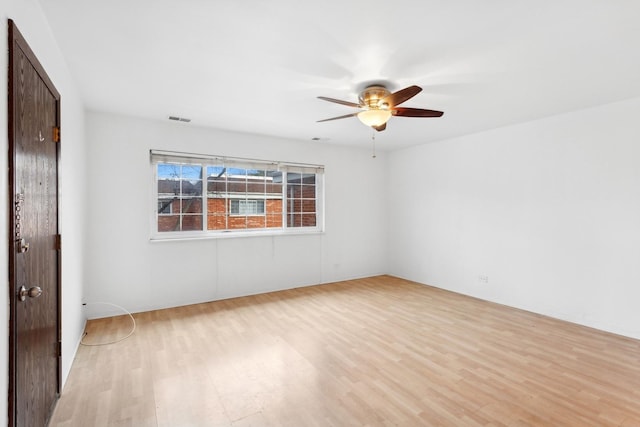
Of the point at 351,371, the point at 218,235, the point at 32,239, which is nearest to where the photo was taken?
the point at 32,239

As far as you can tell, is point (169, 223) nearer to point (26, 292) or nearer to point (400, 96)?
point (26, 292)

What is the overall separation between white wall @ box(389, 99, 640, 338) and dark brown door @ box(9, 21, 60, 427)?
16.1ft

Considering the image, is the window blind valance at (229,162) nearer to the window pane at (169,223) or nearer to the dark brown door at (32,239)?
the window pane at (169,223)

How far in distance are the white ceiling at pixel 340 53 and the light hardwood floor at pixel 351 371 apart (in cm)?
248

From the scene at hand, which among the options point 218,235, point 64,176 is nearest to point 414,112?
point 64,176

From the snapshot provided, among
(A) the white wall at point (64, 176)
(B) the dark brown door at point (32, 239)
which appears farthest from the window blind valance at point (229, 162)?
(B) the dark brown door at point (32, 239)

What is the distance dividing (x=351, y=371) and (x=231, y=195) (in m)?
3.13

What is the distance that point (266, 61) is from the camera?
246cm

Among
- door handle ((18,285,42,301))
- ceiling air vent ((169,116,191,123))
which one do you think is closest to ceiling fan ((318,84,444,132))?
ceiling air vent ((169,116,191,123))

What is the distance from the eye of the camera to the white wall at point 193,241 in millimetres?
3787

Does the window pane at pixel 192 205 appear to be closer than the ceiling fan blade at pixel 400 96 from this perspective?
No

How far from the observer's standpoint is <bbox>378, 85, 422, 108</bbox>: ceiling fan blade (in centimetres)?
243

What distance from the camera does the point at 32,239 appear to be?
1.63 m

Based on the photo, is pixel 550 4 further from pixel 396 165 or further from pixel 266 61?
pixel 396 165
